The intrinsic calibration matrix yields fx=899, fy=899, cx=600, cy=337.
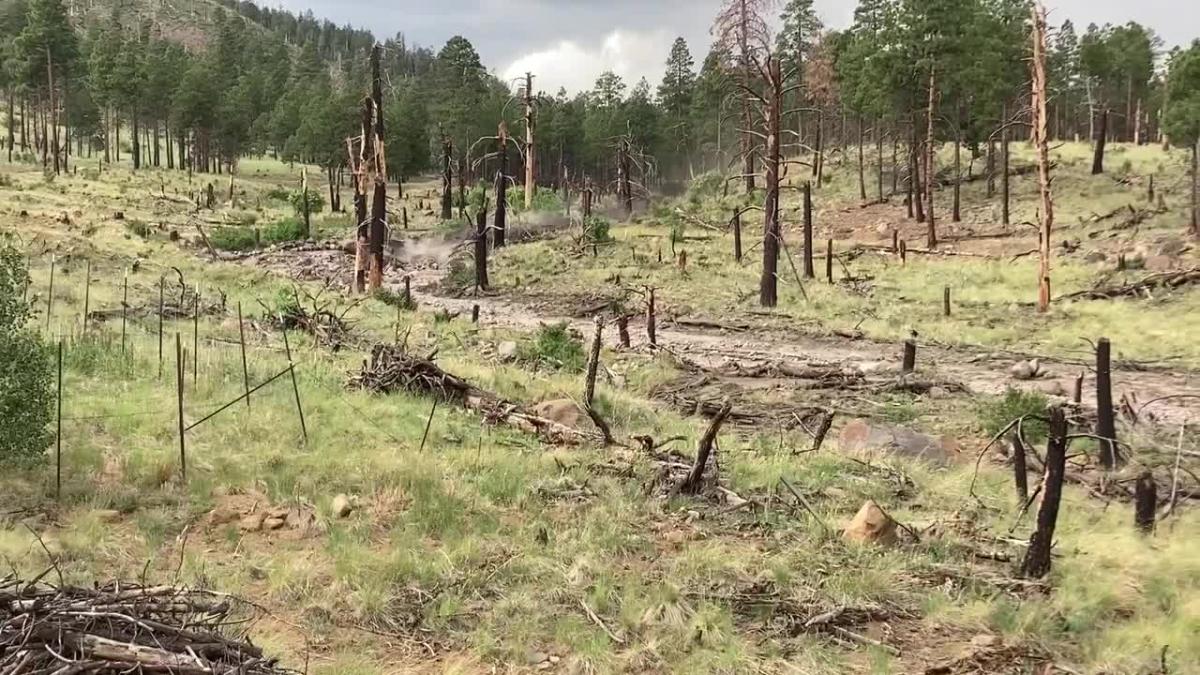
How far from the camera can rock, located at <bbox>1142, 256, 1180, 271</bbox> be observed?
2372cm

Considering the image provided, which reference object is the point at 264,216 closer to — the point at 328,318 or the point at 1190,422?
the point at 328,318

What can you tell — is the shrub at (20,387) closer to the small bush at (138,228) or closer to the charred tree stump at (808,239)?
the charred tree stump at (808,239)

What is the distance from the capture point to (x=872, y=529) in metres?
7.16

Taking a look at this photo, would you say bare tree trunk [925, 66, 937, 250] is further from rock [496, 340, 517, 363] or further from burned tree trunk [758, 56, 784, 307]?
rock [496, 340, 517, 363]

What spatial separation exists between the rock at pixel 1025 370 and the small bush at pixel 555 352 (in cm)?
755

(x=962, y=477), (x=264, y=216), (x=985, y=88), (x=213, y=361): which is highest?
(x=985, y=88)

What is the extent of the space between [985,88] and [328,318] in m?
29.1

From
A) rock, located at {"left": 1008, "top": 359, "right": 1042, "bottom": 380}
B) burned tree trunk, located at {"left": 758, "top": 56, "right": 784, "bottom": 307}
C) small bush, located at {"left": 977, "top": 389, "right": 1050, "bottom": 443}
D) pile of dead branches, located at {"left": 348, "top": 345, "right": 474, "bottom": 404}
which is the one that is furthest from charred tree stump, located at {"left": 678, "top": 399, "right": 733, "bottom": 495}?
burned tree trunk, located at {"left": 758, "top": 56, "right": 784, "bottom": 307}

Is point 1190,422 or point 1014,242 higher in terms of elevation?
point 1014,242

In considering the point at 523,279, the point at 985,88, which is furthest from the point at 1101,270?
the point at 523,279

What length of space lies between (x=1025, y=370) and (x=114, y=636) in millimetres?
15166

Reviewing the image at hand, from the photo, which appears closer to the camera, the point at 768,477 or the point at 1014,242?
the point at 768,477

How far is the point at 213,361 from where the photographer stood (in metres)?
12.2

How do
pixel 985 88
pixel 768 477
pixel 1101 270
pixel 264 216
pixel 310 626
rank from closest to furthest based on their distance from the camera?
pixel 310 626, pixel 768 477, pixel 1101 270, pixel 985 88, pixel 264 216
